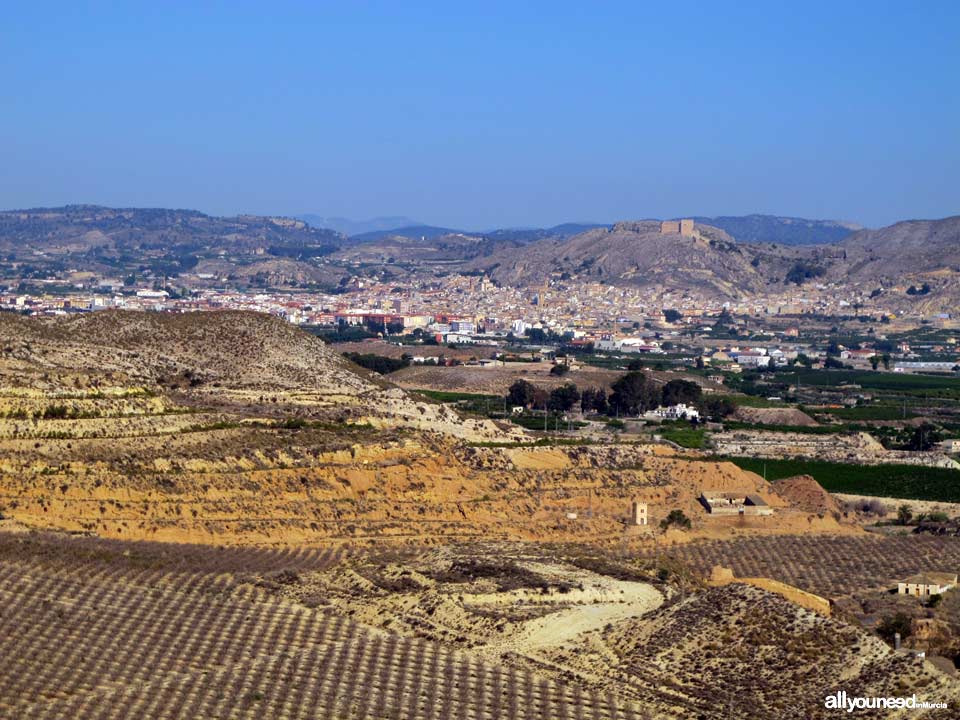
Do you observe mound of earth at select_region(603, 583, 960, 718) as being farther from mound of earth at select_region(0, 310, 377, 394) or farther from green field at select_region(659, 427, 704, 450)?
green field at select_region(659, 427, 704, 450)

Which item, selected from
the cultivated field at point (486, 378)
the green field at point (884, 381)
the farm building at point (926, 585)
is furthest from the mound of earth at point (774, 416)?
the farm building at point (926, 585)

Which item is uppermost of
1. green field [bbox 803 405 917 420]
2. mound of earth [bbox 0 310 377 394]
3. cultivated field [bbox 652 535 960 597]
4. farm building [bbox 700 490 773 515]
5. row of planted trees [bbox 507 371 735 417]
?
mound of earth [bbox 0 310 377 394]

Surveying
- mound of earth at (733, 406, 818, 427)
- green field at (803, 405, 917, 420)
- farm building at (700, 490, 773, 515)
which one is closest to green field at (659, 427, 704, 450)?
mound of earth at (733, 406, 818, 427)

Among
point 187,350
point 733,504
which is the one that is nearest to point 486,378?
point 187,350

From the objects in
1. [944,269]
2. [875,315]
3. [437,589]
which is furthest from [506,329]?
[437,589]

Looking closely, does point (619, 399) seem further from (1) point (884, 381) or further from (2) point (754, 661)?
(2) point (754, 661)

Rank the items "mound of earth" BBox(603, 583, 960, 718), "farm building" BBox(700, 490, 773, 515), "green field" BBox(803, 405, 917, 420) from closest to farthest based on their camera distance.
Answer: "mound of earth" BBox(603, 583, 960, 718) → "farm building" BBox(700, 490, 773, 515) → "green field" BBox(803, 405, 917, 420)
